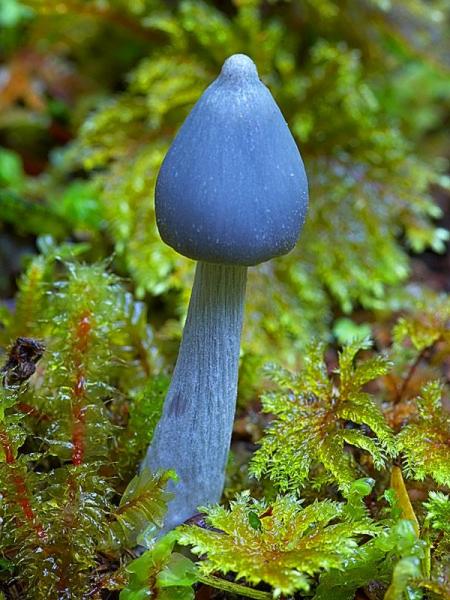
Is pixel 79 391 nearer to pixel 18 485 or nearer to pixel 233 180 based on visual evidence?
pixel 18 485

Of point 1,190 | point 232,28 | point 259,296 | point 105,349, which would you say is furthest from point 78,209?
point 105,349

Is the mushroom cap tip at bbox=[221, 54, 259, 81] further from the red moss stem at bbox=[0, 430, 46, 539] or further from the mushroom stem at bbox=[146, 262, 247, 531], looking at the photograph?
the red moss stem at bbox=[0, 430, 46, 539]

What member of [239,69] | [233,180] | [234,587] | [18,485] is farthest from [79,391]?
[239,69]

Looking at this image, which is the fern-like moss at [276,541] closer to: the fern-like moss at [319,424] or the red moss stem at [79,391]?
the fern-like moss at [319,424]

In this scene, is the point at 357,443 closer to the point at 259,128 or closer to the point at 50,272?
the point at 259,128

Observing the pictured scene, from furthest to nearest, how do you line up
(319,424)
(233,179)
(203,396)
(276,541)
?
(319,424) → (203,396) → (276,541) → (233,179)

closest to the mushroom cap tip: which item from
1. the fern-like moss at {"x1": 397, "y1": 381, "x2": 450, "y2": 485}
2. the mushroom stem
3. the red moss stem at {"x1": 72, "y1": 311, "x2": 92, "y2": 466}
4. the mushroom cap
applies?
the mushroom cap
